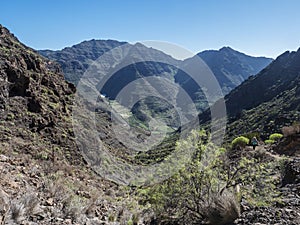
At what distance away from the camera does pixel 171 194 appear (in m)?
6.78

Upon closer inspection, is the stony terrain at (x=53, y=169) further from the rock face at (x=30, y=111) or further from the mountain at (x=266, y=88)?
the mountain at (x=266, y=88)

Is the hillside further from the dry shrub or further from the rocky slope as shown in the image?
the dry shrub

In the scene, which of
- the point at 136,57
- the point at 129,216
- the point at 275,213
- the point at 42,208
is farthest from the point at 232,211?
the point at 136,57

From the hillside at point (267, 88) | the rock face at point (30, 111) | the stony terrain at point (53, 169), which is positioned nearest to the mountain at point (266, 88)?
the hillside at point (267, 88)

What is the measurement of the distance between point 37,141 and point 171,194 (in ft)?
37.7

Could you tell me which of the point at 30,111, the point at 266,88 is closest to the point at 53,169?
the point at 30,111

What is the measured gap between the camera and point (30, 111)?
1859cm

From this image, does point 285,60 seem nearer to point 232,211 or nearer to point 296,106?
point 296,106

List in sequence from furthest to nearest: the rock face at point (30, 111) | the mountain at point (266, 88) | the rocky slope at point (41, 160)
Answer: the mountain at point (266, 88) → the rock face at point (30, 111) → the rocky slope at point (41, 160)

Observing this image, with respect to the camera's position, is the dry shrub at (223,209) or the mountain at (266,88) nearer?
the dry shrub at (223,209)

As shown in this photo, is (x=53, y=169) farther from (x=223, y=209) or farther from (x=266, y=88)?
(x=266, y=88)

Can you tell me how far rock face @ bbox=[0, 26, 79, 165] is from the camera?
15.5 metres

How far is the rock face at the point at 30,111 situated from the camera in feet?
50.7

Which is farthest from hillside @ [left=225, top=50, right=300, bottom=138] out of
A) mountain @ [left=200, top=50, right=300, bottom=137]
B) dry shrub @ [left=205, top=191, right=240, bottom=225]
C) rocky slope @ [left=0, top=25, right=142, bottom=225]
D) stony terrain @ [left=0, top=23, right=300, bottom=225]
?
dry shrub @ [left=205, top=191, right=240, bottom=225]
